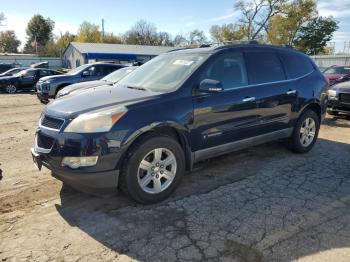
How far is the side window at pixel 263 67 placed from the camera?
4.94 metres

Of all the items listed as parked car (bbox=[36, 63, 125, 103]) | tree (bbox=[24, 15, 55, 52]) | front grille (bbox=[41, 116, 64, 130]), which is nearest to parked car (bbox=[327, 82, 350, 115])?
front grille (bbox=[41, 116, 64, 130])

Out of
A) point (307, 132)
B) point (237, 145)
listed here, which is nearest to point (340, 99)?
point (307, 132)

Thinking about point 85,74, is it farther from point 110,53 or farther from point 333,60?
point 110,53

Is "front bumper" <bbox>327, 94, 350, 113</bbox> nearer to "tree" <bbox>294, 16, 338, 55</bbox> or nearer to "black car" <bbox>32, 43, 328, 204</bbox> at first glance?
"black car" <bbox>32, 43, 328, 204</bbox>

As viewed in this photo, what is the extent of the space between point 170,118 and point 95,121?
0.88m

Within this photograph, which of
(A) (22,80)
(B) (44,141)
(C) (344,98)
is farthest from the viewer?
(A) (22,80)

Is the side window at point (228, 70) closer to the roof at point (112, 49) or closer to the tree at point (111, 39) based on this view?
the roof at point (112, 49)

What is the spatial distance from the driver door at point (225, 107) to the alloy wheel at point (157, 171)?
1.48 ft

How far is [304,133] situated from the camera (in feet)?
19.6

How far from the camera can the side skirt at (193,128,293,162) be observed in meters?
4.39

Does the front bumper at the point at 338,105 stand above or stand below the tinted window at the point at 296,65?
below

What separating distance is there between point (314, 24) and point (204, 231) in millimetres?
59560

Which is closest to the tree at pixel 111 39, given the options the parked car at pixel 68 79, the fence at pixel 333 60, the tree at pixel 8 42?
the tree at pixel 8 42

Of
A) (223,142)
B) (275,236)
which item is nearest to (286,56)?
(223,142)
